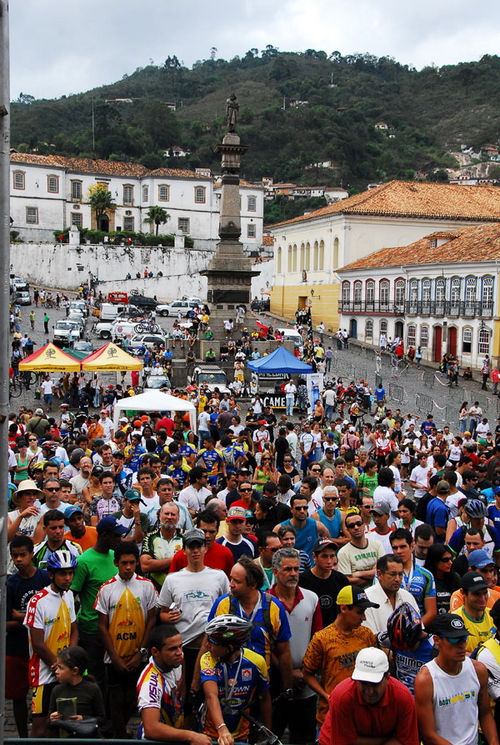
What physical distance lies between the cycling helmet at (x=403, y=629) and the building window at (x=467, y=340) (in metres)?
33.0

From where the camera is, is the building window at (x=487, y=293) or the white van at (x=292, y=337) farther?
the building window at (x=487, y=293)

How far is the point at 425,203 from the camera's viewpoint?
5159cm

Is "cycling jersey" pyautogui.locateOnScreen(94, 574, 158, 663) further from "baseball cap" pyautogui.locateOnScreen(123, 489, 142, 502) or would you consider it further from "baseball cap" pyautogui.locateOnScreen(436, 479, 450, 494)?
"baseball cap" pyautogui.locateOnScreen(436, 479, 450, 494)

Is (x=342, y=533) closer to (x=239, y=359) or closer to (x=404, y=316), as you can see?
(x=239, y=359)

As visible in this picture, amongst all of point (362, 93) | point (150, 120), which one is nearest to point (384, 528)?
point (150, 120)

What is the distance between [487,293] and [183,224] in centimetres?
5003

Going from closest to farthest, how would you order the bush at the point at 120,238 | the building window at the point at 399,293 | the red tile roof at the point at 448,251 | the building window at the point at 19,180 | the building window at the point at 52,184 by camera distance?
the red tile roof at the point at 448,251 → the building window at the point at 399,293 → the bush at the point at 120,238 → the building window at the point at 19,180 → the building window at the point at 52,184

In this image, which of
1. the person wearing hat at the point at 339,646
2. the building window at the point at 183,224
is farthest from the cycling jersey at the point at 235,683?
the building window at the point at 183,224

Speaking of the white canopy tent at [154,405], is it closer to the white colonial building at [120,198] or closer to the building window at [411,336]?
the building window at [411,336]

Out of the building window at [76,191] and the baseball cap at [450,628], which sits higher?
the building window at [76,191]

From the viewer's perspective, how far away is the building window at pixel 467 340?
118 ft

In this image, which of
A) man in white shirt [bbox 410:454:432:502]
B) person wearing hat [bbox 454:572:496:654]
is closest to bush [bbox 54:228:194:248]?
man in white shirt [bbox 410:454:432:502]

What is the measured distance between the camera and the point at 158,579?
576 centimetres

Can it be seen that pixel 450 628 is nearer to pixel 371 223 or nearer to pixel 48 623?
pixel 48 623
